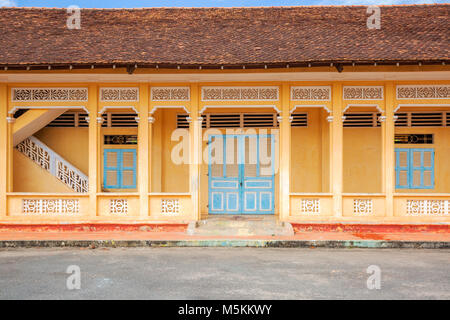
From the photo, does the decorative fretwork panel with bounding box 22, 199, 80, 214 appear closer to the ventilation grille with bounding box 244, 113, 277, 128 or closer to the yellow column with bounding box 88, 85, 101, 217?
the yellow column with bounding box 88, 85, 101, 217

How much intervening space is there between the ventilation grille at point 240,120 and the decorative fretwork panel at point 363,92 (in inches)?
93.7

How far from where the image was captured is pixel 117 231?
34.0ft

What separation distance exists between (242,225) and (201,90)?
3.32 m

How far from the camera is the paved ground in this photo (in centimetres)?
532

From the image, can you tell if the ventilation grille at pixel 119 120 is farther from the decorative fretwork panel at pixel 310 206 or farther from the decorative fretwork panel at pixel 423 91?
the decorative fretwork panel at pixel 423 91

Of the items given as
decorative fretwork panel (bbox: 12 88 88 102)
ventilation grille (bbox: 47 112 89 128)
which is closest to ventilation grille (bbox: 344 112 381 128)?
decorative fretwork panel (bbox: 12 88 88 102)

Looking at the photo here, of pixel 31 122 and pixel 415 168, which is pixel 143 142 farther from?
pixel 415 168

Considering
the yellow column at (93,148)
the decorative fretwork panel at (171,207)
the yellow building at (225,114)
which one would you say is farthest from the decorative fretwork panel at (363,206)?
the yellow column at (93,148)

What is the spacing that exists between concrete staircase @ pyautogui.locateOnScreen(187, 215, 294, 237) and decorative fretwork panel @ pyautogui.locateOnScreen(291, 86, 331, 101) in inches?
117

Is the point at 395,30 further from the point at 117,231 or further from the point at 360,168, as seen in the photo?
the point at 117,231

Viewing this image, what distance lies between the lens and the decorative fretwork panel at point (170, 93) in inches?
422

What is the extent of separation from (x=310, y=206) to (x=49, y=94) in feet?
21.9
